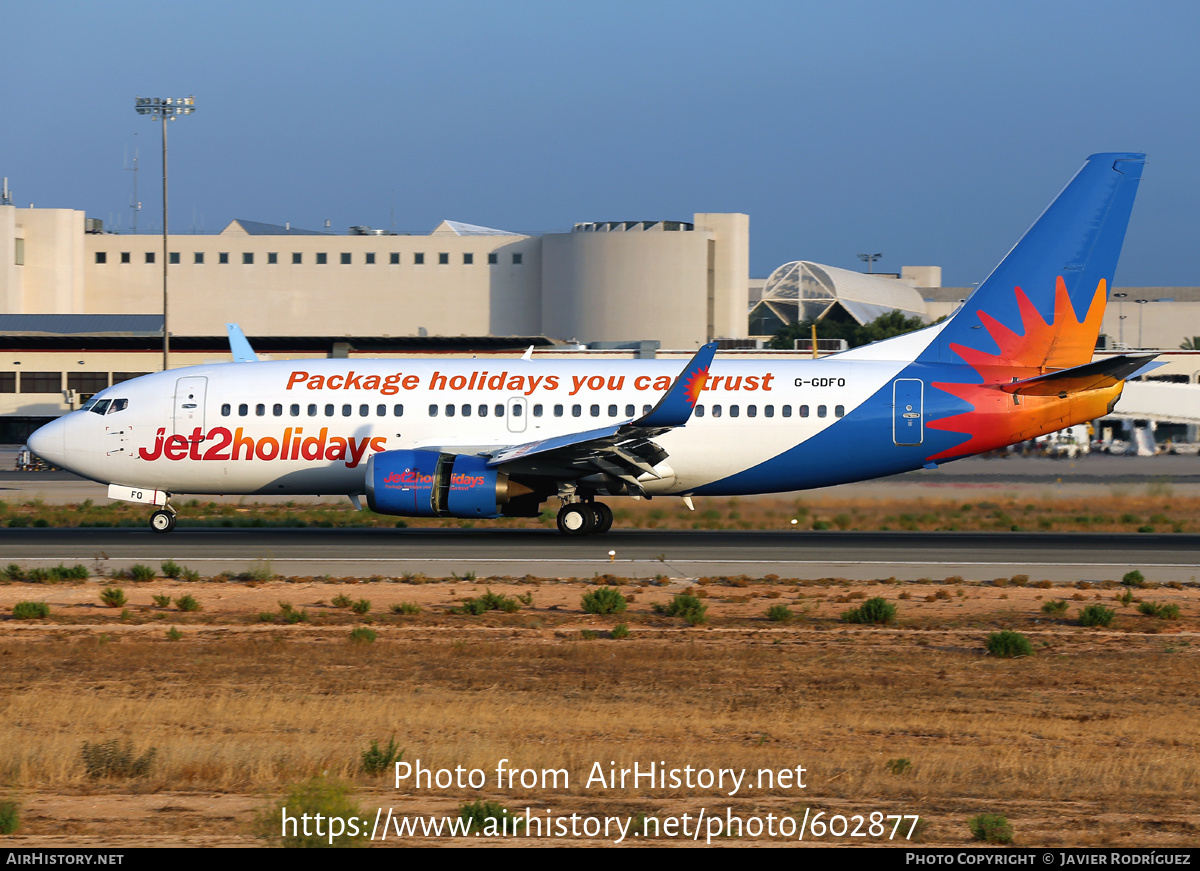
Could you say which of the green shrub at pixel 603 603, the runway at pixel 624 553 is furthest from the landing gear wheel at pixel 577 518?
the green shrub at pixel 603 603

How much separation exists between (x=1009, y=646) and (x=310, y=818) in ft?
35.2

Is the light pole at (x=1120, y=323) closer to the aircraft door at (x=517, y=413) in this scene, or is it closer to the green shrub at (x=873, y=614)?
the aircraft door at (x=517, y=413)

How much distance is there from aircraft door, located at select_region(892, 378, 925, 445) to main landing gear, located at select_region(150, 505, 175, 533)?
1665 centimetres

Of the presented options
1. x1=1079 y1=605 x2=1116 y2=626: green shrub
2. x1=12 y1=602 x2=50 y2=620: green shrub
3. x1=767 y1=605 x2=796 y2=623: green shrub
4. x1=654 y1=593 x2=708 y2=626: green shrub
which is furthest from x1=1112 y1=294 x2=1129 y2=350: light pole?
x1=12 y1=602 x2=50 y2=620: green shrub

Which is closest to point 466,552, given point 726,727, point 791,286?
point 726,727

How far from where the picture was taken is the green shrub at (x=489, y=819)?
8266 mm

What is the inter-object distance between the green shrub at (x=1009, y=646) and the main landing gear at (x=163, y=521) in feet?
64.4

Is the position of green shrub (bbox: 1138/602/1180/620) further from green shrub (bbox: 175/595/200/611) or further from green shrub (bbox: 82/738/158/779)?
green shrub (bbox: 82/738/158/779)

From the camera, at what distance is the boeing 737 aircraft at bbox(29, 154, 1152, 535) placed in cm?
2784

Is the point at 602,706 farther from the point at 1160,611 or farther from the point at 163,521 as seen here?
the point at 163,521

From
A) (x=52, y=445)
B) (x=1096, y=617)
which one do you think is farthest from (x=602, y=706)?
(x=52, y=445)

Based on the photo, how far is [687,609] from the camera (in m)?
18.4

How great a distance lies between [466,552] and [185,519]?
11812mm

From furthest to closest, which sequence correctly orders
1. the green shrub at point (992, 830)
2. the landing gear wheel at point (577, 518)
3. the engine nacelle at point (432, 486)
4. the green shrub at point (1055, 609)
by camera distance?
1. the landing gear wheel at point (577, 518)
2. the engine nacelle at point (432, 486)
3. the green shrub at point (1055, 609)
4. the green shrub at point (992, 830)
